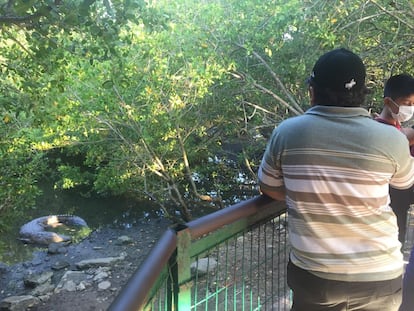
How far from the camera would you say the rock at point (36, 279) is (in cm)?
882

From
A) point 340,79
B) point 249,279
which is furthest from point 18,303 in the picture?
point 340,79

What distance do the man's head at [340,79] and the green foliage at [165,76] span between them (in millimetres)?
2068

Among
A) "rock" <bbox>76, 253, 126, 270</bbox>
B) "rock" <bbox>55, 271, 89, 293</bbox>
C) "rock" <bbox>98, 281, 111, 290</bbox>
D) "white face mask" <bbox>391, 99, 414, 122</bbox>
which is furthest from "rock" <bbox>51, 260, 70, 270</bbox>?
"white face mask" <bbox>391, 99, 414, 122</bbox>

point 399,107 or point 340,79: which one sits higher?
point 340,79

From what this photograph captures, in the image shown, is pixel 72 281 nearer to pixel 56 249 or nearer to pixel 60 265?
pixel 60 265

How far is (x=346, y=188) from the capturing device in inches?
61.3

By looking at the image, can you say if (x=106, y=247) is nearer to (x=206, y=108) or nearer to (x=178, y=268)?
(x=206, y=108)

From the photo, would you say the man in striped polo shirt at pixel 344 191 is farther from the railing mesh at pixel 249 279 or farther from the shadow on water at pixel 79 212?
the shadow on water at pixel 79 212

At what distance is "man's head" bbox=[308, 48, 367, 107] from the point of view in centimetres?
160

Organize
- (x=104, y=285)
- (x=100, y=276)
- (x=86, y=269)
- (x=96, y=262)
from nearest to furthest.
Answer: (x=104, y=285) → (x=100, y=276) → (x=86, y=269) → (x=96, y=262)

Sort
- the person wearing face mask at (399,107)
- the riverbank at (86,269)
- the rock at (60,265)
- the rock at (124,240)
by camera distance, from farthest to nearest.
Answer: the rock at (124,240), the rock at (60,265), the riverbank at (86,269), the person wearing face mask at (399,107)

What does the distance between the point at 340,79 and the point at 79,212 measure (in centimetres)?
1368

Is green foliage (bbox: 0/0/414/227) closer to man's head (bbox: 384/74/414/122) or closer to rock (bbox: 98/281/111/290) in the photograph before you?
man's head (bbox: 384/74/414/122)

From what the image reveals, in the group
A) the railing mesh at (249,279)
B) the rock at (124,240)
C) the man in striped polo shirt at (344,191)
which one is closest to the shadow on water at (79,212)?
the rock at (124,240)
